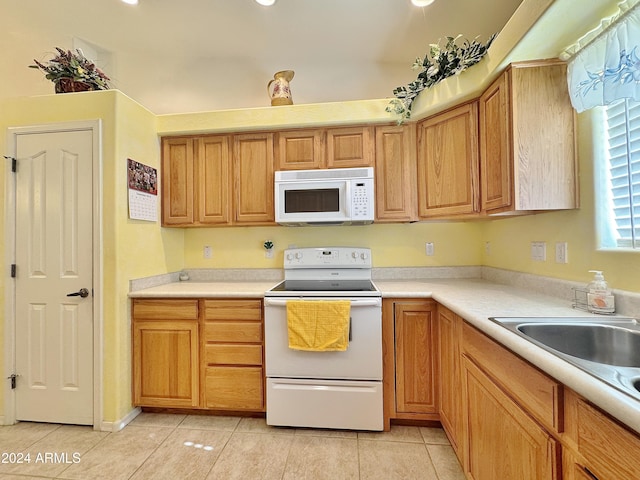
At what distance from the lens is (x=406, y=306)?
6.13ft

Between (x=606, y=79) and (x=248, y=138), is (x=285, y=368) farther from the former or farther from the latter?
(x=606, y=79)

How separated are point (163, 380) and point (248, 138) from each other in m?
1.97

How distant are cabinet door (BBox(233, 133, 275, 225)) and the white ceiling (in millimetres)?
613

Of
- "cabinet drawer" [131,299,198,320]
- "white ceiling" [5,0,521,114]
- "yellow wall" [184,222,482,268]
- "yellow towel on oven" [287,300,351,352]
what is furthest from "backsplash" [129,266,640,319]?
"white ceiling" [5,0,521,114]

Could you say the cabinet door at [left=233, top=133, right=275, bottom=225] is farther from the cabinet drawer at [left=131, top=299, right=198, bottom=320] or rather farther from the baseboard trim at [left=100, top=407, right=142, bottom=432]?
the baseboard trim at [left=100, top=407, right=142, bottom=432]

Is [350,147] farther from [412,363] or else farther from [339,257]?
[412,363]

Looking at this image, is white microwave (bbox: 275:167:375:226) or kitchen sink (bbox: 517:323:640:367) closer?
kitchen sink (bbox: 517:323:640:367)

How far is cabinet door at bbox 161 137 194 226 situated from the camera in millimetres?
2381

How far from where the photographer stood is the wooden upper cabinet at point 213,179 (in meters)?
2.35

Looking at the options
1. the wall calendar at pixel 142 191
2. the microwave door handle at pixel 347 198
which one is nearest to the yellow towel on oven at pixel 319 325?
the microwave door handle at pixel 347 198

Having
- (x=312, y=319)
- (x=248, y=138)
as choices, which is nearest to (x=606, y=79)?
(x=312, y=319)

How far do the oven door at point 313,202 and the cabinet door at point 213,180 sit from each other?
1.63ft

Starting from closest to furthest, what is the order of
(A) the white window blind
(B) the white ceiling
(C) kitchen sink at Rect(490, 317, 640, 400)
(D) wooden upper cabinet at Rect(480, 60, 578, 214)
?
(C) kitchen sink at Rect(490, 317, 640, 400) → (A) the white window blind → (D) wooden upper cabinet at Rect(480, 60, 578, 214) → (B) the white ceiling

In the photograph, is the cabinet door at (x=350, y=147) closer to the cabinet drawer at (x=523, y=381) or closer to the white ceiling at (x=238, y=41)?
the white ceiling at (x=238, y=41)
